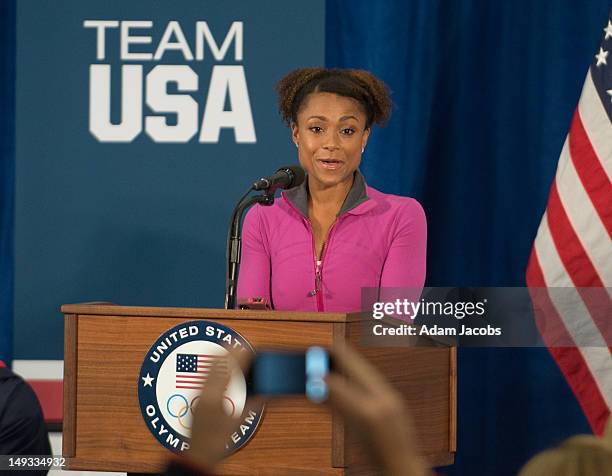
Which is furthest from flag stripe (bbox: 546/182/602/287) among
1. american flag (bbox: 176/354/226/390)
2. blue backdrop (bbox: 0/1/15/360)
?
blue backdrop (bbox: 0/1/15/360)

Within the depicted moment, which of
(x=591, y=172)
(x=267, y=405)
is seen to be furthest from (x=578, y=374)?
(x=267, y=405)

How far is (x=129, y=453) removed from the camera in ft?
8.79

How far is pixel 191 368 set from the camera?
8.56 feet

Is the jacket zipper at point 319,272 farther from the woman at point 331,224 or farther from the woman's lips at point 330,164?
the woman's lips at point 330,164

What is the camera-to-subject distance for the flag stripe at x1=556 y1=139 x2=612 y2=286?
409 centimetres

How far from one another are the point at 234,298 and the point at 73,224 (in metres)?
2.17

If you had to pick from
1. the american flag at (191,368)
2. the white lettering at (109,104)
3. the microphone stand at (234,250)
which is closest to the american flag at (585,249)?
the microphone stand at (234,250)

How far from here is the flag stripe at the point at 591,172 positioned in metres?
4.10

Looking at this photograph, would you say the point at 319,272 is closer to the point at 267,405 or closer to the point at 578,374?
the point at 267,405

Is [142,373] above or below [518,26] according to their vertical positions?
below

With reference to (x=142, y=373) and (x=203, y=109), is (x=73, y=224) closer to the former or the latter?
(x=203, y=109)

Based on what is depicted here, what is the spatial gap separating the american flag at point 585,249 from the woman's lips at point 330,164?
4.23 feet

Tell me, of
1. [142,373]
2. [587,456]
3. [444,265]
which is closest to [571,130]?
[444,265]

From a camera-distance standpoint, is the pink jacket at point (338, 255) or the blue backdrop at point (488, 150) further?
the blue backdrop at point (488, 150)
